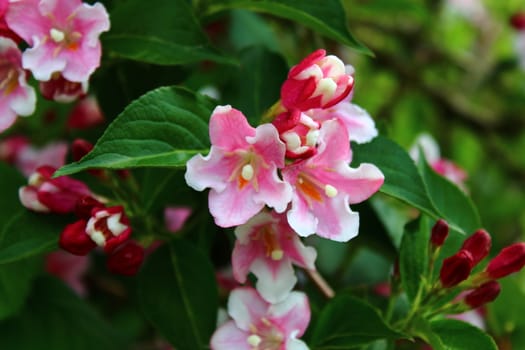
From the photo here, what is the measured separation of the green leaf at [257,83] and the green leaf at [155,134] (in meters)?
0.18

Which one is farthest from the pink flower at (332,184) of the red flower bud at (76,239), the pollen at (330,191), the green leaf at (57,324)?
the green leaf at (57,324)

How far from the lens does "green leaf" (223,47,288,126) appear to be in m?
1.06

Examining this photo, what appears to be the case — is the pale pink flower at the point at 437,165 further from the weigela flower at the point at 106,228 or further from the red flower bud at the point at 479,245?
the weigela flower at the point at 106,228

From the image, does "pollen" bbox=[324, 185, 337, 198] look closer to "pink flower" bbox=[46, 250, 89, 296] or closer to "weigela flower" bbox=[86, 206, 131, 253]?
"weigela flower" bbox=[86, 206, 131, 253]

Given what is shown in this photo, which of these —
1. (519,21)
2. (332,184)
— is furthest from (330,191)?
(519,21)

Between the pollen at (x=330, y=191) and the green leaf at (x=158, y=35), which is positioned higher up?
the green leaf at (x=158, y=35)

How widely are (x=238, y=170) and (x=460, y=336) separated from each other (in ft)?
1.06

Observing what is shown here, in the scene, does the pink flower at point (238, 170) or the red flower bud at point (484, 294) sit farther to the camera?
the red flower bud at point (484, 294)

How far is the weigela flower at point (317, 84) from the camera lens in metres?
0.82

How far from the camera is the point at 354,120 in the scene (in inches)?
36.4

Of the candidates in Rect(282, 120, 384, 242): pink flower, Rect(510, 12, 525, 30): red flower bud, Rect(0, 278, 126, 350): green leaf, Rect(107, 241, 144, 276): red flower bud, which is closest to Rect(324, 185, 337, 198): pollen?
Rect(282, 120, 384, 242): pink flower

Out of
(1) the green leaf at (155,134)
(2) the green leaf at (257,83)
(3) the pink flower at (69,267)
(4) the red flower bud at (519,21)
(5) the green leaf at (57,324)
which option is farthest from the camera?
(4) the red flower bud at (519,21)

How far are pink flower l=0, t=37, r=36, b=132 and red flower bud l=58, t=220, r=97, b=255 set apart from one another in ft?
0.49

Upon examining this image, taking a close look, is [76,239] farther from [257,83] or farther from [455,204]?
[455,204]
